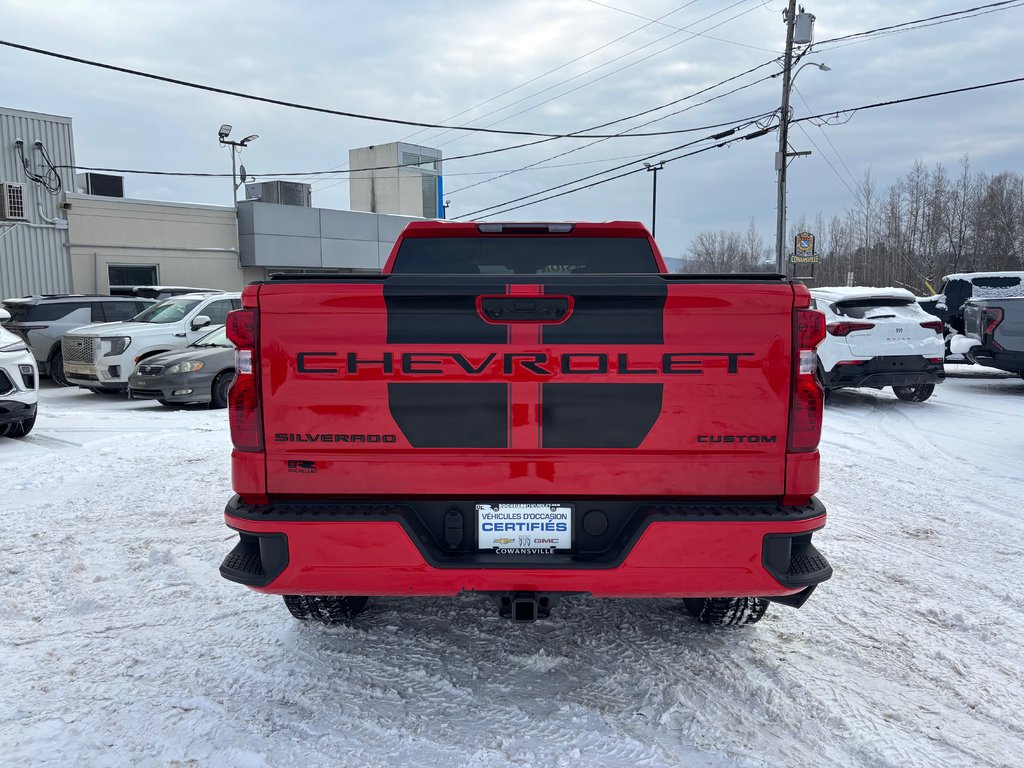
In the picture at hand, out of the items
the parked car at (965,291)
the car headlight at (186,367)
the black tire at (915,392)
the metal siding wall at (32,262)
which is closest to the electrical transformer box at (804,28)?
the parked car at (965,291)

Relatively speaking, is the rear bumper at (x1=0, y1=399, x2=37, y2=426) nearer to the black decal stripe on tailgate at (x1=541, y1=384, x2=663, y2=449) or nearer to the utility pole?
the black decal stripe on tailgate at (x1=541, y1=384, x2=663, y2=449)

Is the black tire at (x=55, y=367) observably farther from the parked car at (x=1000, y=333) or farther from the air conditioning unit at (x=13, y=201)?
the parked car at (x=1000, y=333)

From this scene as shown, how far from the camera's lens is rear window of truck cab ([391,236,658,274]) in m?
4.20

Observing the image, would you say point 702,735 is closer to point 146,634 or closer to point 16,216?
point 146,634

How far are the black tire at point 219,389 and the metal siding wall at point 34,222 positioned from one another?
12577 millimetres

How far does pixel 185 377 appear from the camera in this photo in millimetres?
11078

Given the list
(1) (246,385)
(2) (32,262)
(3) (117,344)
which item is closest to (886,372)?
(1) (246,385)

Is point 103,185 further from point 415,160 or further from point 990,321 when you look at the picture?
point 990,321

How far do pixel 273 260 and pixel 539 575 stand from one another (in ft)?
81.4

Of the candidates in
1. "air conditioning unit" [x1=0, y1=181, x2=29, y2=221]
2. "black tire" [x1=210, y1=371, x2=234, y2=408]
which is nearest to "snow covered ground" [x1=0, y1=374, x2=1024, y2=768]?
"black tire" [x1=210, y1=371, x2=234, y2=408]

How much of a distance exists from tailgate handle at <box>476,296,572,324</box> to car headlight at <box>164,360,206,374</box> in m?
9.66

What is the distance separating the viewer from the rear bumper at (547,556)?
8.82 ft

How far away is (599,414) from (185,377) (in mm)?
9879

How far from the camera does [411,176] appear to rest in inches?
1596
